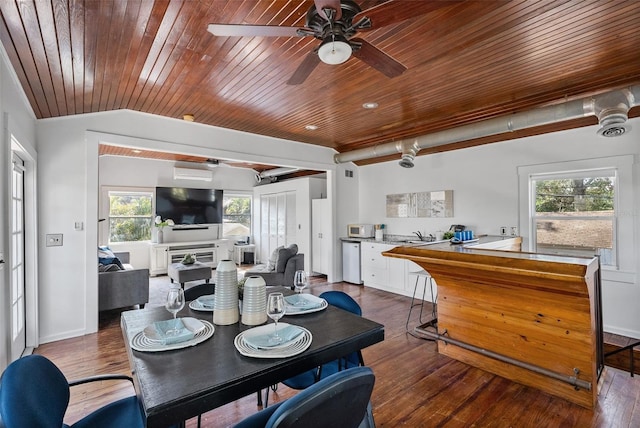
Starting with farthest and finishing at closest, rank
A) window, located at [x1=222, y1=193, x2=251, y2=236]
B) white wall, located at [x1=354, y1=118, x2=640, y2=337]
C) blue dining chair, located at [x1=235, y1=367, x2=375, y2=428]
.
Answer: window, located at [x1=222, y1=193, x2=251, y2=236] → white wall, located at [x1=354, y1=118, x2=640, y2=337] → blue dining chair, located at [x1=235, y1=367, x2=375, y2=428]

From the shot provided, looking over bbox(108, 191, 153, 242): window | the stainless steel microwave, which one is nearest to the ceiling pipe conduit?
the stainless steel microwave

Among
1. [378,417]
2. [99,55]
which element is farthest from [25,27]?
[378,417]

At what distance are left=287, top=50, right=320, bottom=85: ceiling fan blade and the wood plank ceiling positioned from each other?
25cm

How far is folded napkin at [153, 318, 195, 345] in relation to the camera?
1409mm

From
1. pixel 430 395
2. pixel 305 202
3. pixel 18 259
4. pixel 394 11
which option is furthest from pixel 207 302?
pixel 305 202

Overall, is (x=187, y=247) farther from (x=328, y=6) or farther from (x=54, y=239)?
(x=328, y=6)

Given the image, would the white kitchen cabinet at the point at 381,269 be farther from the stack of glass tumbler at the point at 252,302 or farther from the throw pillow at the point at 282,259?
the stack of glass tumbler at the point at 252,302

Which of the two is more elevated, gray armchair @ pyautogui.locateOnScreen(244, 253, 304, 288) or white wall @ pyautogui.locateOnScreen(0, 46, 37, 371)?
white wall @ pyautogui.locateOnScreen(0, 46, 37, 371)

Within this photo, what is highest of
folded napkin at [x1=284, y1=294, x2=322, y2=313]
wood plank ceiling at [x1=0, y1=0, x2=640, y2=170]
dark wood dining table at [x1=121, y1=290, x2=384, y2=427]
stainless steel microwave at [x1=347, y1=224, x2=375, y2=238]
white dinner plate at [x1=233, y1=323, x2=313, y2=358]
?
wood plank ceiling at [x1=0, y1=0, x2=640, y2=170]

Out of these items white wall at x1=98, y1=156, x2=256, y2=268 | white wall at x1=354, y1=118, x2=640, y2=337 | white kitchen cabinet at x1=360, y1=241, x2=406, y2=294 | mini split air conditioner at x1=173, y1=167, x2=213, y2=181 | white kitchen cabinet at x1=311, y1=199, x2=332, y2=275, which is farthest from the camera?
mini split air conditioner at x1=173, y1=167, x2=213, y2=181

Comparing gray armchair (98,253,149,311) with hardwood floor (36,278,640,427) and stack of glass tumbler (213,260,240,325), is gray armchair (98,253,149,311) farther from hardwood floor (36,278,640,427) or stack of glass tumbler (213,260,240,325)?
stack of glass tumbler (213,260,240,325)

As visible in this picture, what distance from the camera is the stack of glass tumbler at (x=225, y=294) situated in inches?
64.0

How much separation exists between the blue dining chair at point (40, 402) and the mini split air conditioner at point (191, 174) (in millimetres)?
6186

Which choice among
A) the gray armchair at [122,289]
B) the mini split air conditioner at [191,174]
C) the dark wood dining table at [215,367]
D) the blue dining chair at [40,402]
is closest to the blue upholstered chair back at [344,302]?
the dark wood dining table at [215,367]
